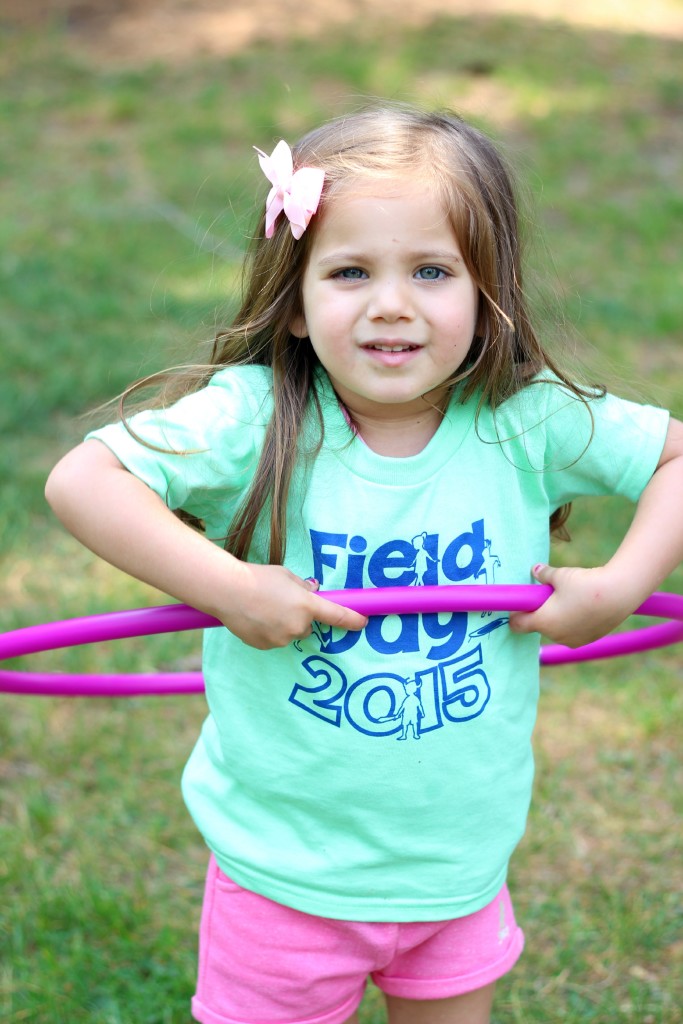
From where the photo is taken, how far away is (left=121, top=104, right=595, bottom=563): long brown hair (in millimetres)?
1999

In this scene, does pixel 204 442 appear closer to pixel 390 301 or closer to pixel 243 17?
pixel 390 301

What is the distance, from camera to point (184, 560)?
6.23 ft

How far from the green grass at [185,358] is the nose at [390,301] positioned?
0.43 meters

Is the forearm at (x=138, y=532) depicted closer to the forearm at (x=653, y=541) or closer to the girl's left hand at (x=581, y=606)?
the girl's left hand at (x=581, y=606)

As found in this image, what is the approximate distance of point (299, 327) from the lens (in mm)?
2121

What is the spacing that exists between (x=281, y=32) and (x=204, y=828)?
27.2 feet

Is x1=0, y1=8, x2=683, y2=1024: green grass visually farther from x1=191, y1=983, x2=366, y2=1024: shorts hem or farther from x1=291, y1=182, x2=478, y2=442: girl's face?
x1=191, y1=983, x2=366, y2=1024: shorts hem

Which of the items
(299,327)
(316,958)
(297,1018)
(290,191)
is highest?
(290,191)

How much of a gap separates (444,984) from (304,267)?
126 cm

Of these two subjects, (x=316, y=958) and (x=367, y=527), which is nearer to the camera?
(x=367, y=527)

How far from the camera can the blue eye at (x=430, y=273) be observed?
198 centimetres

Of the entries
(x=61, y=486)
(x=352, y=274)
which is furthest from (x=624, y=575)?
(x=61, y=486)

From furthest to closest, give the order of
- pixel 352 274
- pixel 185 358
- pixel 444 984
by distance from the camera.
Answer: pixel 185 358 < pixel 444 984 < pixel 352 274

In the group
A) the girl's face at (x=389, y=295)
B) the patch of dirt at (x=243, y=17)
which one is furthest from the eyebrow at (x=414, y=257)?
the patch of dirt at (x=243, y=17)
